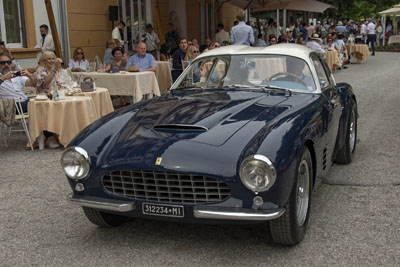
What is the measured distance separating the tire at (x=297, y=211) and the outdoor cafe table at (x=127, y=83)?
6014 mm

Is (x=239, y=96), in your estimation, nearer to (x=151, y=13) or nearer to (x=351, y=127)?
(x=351, y=127)

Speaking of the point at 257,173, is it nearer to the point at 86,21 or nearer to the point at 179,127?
the point at 179,127

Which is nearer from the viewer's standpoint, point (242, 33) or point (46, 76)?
point (46, 76)

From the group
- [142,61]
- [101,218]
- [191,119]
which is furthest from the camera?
[142,61]

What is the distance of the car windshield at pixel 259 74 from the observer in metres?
4.93

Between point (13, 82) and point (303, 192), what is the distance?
578cm

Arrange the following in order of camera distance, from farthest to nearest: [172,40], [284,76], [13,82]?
[172,40] < [13,82] < [284,76]

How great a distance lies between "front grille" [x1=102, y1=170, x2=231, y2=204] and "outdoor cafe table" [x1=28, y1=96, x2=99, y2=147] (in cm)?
360

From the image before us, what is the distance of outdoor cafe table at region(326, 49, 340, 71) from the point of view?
726 inches

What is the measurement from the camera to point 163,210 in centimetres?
352

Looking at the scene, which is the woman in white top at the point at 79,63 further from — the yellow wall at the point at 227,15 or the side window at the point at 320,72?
the yellow wall at the point at 227,15

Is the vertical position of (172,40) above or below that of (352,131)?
above

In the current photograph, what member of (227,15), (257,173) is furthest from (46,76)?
(227,15)

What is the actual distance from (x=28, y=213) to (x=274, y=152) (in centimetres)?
250
